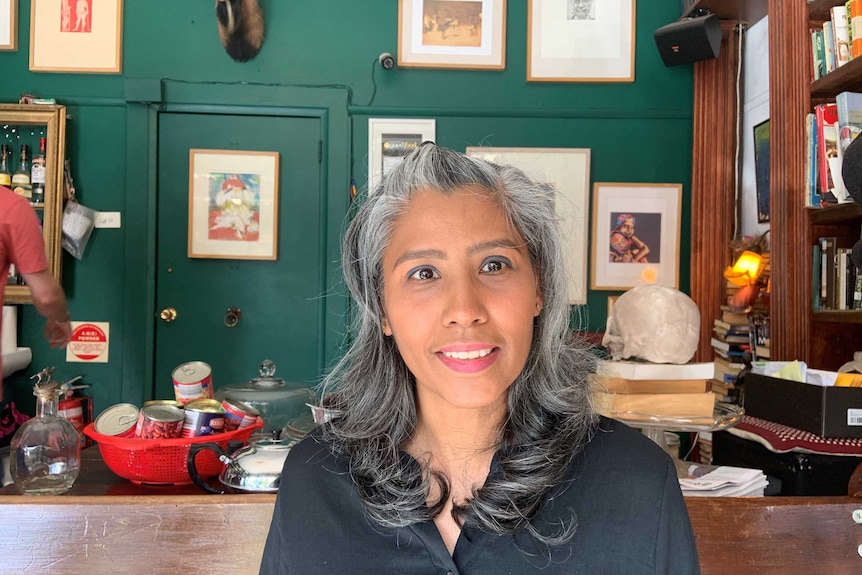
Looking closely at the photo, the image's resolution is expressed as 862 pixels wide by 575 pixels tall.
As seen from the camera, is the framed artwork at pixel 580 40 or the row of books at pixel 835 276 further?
the framed artwork at pixel 580 40

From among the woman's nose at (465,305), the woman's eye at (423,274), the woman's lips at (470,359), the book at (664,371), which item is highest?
the woman's eye at (423,274)

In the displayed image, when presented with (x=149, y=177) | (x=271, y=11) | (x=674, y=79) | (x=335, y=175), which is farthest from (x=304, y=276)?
(x=674, y=79)

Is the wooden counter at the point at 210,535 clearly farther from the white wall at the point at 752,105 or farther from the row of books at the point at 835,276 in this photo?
the white wall at the point at 752,105

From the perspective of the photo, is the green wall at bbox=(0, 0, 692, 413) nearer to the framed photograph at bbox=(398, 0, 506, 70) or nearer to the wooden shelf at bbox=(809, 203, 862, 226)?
the framed photograph at bbox=(398, 0, 506, 70)

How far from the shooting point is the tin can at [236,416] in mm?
1709

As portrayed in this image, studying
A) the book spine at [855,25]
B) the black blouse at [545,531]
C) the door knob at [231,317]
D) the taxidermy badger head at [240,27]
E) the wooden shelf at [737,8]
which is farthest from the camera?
the door knob at [231,317]

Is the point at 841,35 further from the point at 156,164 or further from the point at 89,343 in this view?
the point at 89,343

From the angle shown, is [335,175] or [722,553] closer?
[722,553]

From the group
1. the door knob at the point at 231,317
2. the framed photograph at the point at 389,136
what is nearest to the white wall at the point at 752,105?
the framed photograph at the point at 389,136

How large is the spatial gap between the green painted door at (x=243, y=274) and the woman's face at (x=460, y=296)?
9.16 feet

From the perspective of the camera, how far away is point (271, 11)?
3.98 meters

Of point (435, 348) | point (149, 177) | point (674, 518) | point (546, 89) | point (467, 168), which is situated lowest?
point (674, 518)

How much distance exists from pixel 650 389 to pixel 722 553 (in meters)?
0.42

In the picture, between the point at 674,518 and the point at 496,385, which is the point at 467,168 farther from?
the point at 674,518
